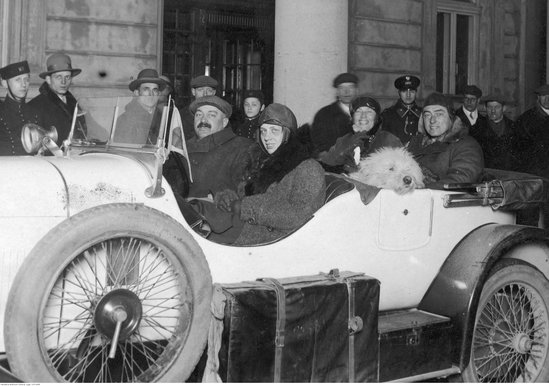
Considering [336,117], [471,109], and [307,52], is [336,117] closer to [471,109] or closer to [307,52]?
[307,52]

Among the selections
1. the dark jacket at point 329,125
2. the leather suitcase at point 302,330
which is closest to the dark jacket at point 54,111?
the dark jacket at point 329,125

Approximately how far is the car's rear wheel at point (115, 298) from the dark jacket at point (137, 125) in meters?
0.68

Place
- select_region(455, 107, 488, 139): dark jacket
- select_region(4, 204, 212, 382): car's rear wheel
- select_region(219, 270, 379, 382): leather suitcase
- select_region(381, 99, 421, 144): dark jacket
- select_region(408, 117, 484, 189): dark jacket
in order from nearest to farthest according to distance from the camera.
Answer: select_region(4, 204, 212, 382): car's rear wheel
select_region(219, 270, 379, 382): leather suitcase
select_region(408, 117, 484, 189): dark jacket
select_region(381, 99, 421, 144): dark jacket
select_region(455, 107, 488, 139): dark jacket

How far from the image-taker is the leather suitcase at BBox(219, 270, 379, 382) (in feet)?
10.9

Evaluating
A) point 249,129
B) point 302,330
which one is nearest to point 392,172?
point 302,330

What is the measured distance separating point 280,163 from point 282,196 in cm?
20

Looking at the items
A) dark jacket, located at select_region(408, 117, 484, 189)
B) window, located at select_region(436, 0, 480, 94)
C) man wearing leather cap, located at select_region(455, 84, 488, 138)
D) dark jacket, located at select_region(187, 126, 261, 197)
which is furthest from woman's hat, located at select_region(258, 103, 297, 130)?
window, located at select_region(436, 0, 480, 94)

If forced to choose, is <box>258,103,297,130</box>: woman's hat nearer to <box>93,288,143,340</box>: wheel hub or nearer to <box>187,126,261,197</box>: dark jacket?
<box>187,126,261,197</box>: dark jacket

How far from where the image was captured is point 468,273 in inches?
164

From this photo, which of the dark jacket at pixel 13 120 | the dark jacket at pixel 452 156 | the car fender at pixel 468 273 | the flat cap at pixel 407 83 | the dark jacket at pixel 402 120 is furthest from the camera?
the flat cap at pixel 407 83

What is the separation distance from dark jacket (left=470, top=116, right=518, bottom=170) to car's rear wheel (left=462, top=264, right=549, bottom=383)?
3534 millimetres

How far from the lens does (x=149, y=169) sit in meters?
3.44

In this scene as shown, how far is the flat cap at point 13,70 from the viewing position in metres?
5.83

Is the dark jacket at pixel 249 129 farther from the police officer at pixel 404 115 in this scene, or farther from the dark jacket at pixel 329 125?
the police officer at pixel 404 115
